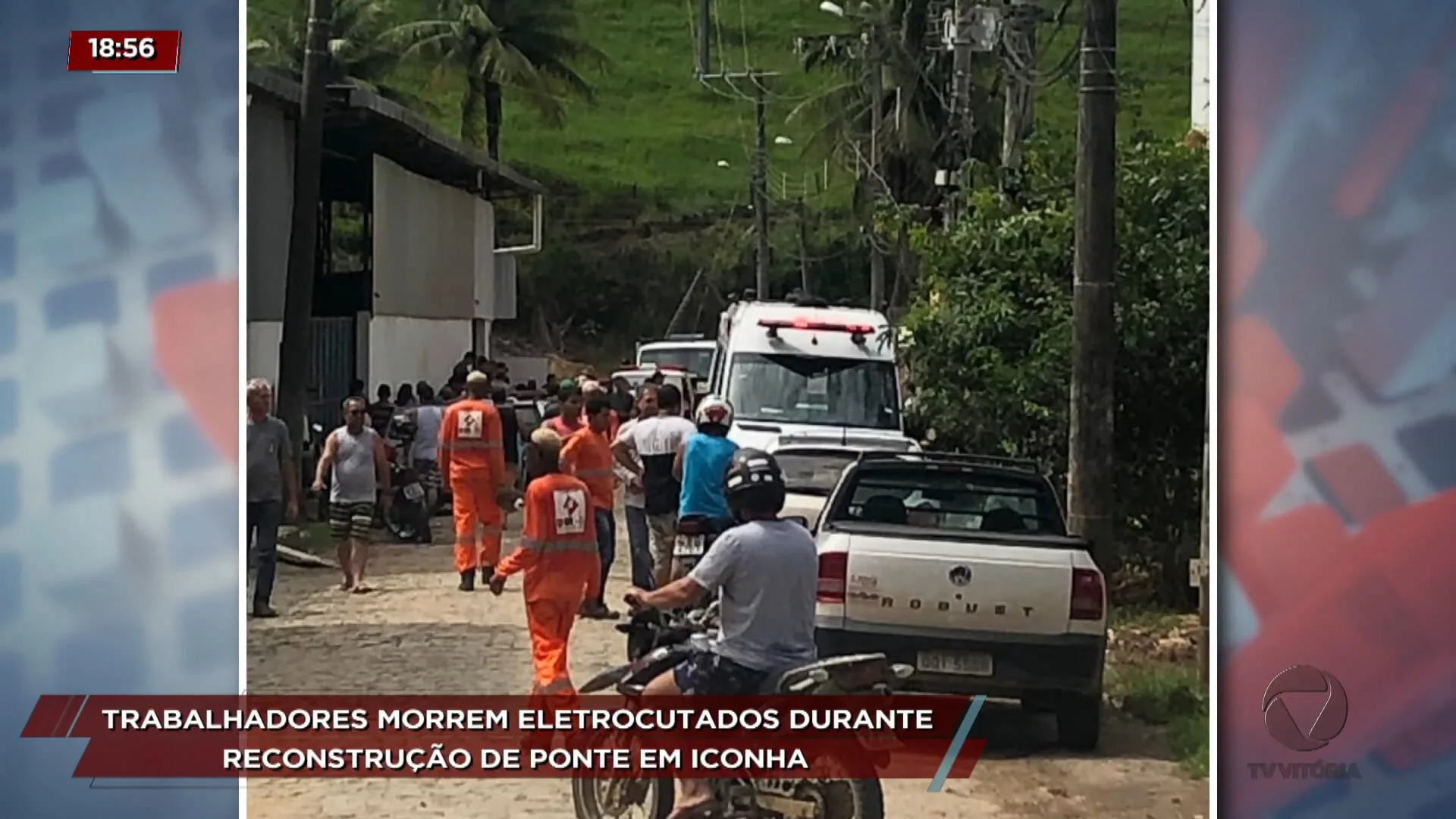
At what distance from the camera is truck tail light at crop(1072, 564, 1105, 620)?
7.25m

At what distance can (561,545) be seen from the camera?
755 cm

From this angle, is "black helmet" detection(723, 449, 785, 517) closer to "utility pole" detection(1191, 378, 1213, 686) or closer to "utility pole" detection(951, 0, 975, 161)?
"utility pole" detection(1191, 378, 1213, 686)

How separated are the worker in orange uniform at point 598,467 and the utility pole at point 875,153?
42.6 inches

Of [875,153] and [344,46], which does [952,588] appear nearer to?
[875,153]

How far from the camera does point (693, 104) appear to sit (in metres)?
7.43

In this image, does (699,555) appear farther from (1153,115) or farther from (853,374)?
(1153,115)

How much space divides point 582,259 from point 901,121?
135 centimetres

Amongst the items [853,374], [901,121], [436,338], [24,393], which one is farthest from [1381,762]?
[24,393]

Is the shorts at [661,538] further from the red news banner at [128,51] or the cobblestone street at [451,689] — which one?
the red news banner at [128,51]

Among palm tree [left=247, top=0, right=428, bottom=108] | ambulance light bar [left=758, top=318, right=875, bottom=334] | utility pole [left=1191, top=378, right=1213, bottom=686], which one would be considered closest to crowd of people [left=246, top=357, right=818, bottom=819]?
ambulance light bar [left=758, top=318, right=875, bottom=334]

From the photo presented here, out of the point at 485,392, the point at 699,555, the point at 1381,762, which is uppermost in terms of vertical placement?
the point at 485,392

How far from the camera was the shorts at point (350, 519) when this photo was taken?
7223 millimetres

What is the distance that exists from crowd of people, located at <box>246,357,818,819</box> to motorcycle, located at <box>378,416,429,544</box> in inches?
1.2

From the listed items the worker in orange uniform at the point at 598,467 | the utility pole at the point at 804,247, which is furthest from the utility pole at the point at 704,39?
the worker in orange uniform at the point at 598,467
